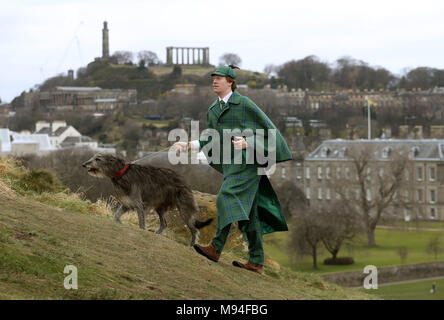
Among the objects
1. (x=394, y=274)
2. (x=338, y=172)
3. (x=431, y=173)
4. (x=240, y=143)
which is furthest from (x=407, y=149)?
(x=240, y=143)

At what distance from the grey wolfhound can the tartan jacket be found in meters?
0.90

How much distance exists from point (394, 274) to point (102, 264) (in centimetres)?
4388

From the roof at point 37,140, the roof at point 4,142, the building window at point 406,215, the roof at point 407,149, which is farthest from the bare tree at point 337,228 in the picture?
the roof at point 37,140

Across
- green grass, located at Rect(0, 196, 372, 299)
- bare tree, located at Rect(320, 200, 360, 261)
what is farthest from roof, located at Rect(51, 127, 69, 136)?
green grass, located at Rect(0, 196, 372, 299)

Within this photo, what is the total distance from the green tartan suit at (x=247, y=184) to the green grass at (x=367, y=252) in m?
43.0

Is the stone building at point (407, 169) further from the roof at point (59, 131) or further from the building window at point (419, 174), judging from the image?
the roof at point (59, 131)

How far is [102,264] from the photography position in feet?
30.4

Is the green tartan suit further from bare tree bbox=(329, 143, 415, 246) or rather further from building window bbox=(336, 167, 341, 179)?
building window bbox=(336, 167, 341, 179)

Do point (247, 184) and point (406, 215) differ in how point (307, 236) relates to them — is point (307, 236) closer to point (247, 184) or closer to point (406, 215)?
point (406, 215)

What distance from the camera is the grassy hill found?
27.2 ft
